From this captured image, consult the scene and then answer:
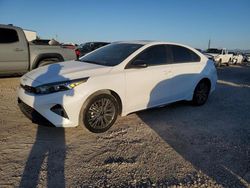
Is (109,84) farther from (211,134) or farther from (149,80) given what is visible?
(211,134)

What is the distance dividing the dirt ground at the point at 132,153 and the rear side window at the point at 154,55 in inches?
46.4

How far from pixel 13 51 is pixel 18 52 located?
142 millimetres

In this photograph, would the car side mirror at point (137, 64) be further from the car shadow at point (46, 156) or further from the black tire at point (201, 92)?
the black tire at point (201, 92)

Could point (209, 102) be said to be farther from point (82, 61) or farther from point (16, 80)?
point (16, 80)

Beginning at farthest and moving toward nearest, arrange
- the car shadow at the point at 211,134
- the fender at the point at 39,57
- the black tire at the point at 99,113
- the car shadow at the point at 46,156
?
the fender at the point at 39,57 → the black tire at the point at 99,113 → the car shadow at the point at 211,134 → the car shadow at the point at 46,156

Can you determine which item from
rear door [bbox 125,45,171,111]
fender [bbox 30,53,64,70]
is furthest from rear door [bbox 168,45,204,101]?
fender [bbox 30,53,64,70]

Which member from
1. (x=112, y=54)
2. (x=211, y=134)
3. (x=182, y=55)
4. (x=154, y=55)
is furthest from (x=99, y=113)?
(x=182, y=55)

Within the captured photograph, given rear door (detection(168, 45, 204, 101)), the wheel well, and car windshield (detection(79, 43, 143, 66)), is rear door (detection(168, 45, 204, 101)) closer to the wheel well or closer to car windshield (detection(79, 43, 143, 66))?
car windshield (detection(79, 43, 143, 66))

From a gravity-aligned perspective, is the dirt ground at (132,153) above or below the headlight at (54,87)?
below

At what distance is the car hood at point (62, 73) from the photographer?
4066 millimetres

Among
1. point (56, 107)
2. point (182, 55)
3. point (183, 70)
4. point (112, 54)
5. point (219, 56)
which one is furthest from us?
point (219, 56)

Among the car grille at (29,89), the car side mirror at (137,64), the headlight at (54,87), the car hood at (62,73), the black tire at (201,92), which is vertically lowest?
the black tire at (201,92)

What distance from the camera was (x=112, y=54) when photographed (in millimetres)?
5148

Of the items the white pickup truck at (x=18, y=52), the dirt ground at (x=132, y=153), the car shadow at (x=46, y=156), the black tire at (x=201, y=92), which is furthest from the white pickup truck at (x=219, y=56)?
the car shadow at (x=46, y=156)
